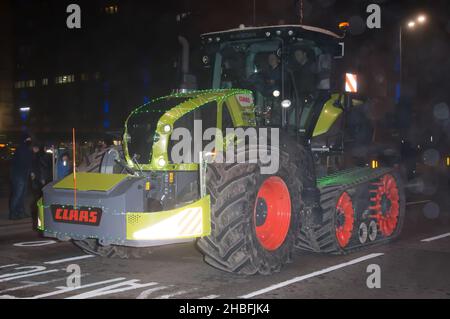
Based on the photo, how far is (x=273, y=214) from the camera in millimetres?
7582

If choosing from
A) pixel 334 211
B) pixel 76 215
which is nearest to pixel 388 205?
pixel 334 211

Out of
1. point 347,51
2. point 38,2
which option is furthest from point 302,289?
point 38,2

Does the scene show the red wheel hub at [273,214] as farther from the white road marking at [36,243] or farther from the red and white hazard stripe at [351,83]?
the white road marking at [36,243]

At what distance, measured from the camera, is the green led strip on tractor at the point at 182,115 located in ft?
24.3

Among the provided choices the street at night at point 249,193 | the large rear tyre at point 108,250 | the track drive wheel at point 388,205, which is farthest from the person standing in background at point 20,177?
the track drive wheel at point 388,205

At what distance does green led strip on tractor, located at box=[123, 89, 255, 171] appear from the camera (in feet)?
24.3

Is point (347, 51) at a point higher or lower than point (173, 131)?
higher

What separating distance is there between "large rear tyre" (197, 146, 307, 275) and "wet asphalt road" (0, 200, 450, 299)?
0.84ft

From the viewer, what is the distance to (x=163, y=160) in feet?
24.2

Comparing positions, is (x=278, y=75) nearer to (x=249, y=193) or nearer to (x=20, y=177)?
(x=249, y=193)

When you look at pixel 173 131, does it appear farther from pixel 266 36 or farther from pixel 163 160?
pixel 266 36

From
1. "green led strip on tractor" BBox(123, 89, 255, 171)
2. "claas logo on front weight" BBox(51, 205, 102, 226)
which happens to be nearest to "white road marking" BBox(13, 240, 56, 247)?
"claas logo on front weight" BBox(51, 205, 102, 226)
